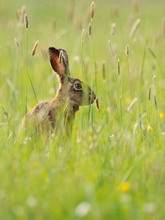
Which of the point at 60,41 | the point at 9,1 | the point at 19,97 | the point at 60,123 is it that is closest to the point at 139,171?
the point at 60,123

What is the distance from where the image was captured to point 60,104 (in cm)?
631

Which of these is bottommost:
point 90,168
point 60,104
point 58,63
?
point 90,168

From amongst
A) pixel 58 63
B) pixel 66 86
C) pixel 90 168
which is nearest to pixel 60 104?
pixel 66 86

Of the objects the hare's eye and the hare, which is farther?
the hare's eye

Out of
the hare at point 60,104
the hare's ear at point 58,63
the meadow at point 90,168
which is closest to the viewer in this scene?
the meadow at point 90,168

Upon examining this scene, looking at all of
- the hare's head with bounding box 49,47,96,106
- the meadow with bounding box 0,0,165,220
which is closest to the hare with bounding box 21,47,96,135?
the hare's head with bounding box 49,47,96,106

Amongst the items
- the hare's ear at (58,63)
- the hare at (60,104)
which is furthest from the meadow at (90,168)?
the hare's ear at (58,63)

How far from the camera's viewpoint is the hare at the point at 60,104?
5.82m

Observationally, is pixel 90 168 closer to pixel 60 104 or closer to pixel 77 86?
pixel 60 104

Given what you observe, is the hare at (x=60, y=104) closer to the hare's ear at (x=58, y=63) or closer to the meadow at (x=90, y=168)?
the hare's ear at (x=58, y=63)

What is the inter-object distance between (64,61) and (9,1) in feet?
46.7

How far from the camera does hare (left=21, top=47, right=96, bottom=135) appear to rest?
5.82 metres

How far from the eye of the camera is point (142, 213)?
378 cm

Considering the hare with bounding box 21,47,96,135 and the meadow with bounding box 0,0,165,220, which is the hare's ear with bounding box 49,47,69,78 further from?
the meadow with bounding box 0,0,165,220
